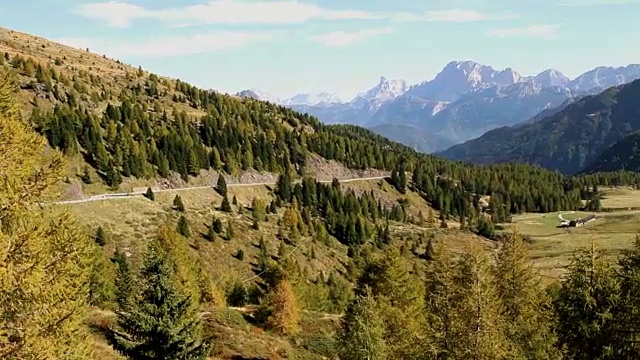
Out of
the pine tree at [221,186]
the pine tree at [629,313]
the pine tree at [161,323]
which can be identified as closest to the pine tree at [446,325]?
the pine tree at [629,313]

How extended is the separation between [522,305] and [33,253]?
94.7 ft

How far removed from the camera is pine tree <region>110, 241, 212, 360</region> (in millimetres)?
33531

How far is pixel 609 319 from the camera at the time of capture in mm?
31125

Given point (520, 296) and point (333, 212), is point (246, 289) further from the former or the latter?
point (333, 212)

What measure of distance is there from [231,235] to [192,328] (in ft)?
300

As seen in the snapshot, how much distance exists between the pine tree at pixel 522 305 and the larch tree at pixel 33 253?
80.8 ft

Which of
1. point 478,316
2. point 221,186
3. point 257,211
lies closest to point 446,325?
point 478,316

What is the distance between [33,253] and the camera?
1441 cm

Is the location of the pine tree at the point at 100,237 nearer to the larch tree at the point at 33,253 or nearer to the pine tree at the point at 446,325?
the pine tree at the point at 446,325

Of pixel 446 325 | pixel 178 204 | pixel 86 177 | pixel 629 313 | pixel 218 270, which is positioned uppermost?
pixel 86 177

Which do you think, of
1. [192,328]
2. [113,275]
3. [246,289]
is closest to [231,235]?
[246,289]

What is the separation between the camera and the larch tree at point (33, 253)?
14.2 m

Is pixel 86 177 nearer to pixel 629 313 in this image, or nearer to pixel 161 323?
pixel 161 323

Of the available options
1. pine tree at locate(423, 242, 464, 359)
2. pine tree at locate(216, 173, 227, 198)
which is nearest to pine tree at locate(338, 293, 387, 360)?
pine tree at locate(423, 242, 464, 359)
